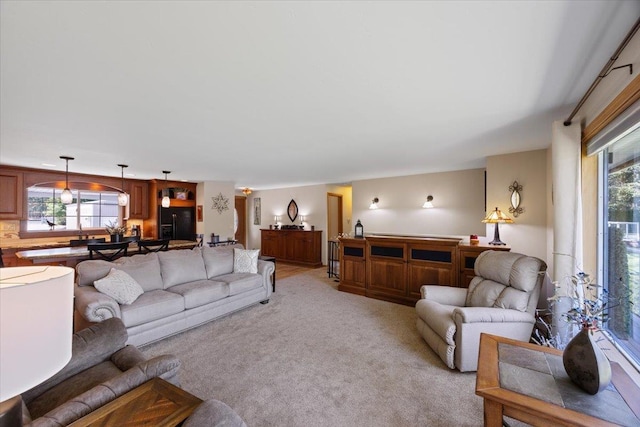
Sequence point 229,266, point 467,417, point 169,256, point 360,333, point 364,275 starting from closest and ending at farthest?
point 467,417, point 360,333, point 169,256, point 229,266, point 364,275

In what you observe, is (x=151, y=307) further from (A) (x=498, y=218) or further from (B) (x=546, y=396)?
(A) (x=498, y=218)

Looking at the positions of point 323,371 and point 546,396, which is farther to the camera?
point 323,371

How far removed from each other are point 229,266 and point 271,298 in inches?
36.1

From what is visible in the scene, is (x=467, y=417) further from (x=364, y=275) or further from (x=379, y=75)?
(x=364, y=275)

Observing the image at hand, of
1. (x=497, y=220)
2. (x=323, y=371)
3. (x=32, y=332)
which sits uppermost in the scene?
(x=497, y=220)

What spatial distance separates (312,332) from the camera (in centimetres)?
330

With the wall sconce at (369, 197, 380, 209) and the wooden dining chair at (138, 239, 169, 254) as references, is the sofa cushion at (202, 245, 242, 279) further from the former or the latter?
the wall sconce at (369, 197, 380, 209)

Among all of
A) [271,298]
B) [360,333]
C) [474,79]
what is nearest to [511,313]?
[360,333]

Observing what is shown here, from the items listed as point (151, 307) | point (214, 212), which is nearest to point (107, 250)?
point (151, 307)

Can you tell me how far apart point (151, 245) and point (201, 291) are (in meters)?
2.13

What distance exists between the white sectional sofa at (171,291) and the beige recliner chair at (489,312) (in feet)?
8.44

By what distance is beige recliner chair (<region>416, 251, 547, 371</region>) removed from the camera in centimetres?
240

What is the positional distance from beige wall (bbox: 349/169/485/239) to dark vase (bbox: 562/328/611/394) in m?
3.90

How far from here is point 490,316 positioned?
242 cm
